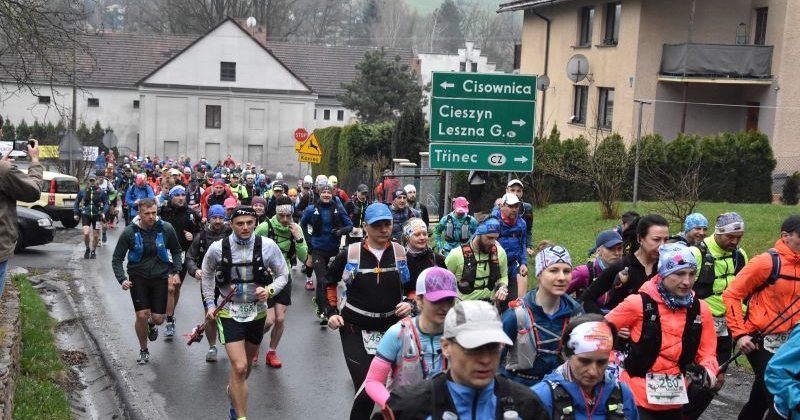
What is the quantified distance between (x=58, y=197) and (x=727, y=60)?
1968cm

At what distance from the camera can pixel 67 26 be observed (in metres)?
16.0

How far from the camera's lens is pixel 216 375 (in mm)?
10891

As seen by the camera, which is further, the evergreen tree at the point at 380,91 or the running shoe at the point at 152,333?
the evergreen tree at the point at 380,91

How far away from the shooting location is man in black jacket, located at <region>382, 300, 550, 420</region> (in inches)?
150

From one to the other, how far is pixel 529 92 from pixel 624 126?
63.7 feet

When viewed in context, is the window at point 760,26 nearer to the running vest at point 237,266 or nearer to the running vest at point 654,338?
the running vest at point 237,266

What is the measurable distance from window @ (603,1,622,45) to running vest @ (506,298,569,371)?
93.8 feet

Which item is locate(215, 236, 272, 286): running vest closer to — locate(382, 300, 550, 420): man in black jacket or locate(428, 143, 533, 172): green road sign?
locate(428, 143, 533, 172): green road sign

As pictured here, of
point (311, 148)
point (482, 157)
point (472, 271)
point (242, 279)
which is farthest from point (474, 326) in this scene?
point (311, 148)

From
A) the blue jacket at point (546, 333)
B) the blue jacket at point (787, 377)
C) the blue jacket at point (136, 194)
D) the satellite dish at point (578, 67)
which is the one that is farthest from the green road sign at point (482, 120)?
the satellite dish at point (578, 67)

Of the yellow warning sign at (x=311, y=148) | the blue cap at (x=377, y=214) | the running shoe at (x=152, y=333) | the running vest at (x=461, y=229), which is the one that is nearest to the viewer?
the blue cap at (x=377, y=214)

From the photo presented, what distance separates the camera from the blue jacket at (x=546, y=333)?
5695mm

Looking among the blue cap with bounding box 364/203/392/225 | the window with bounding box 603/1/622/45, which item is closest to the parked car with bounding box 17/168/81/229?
the window with bounding box 603/1/622/45

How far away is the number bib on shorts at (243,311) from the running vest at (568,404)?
4509mm
